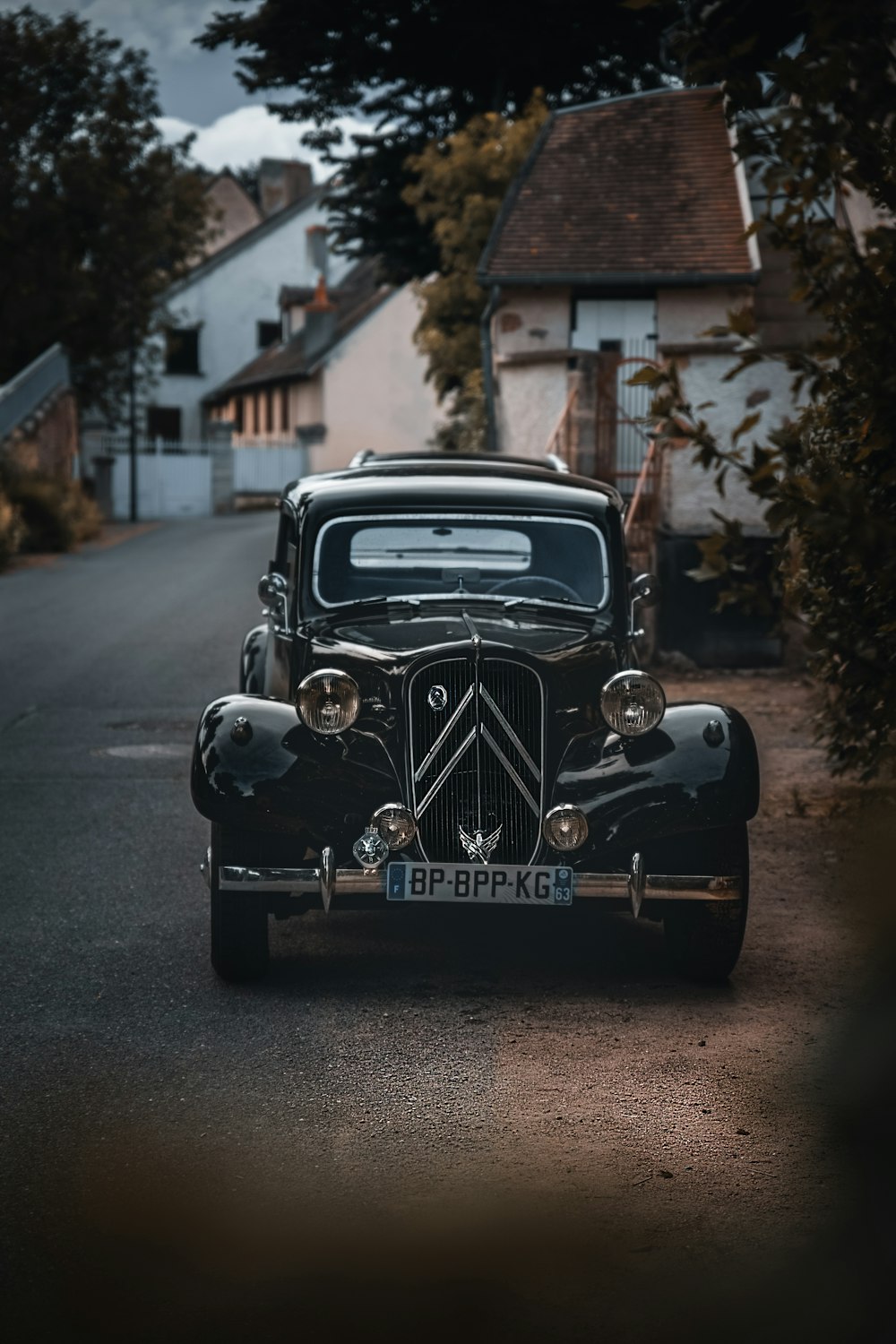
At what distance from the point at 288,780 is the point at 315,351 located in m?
44.7

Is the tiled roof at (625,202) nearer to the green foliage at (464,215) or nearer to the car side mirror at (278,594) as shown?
the green foliage at (464,215)

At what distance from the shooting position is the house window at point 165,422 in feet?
192

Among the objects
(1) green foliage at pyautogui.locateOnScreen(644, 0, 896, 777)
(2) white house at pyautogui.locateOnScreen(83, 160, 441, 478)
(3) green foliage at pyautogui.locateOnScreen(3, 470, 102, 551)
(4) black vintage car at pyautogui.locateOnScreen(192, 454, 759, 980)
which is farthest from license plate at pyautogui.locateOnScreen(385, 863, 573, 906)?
(2) white house at pyautogui.locateOnScreen(83, 160, 441, 478)

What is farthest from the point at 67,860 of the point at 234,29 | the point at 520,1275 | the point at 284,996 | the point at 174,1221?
the point at 234,29

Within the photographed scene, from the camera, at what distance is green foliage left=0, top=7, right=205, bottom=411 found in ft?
122

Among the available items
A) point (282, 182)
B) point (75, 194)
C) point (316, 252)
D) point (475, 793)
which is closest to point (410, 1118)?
point (475, 793)

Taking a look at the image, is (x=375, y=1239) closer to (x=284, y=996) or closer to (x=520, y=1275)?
(x=520, y=1275)

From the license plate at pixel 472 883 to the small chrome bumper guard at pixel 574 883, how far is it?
0.09 meters

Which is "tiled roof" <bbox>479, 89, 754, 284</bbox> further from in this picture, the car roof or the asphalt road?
the asphalt road

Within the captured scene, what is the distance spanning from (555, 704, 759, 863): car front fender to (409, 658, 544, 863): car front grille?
0.17 m

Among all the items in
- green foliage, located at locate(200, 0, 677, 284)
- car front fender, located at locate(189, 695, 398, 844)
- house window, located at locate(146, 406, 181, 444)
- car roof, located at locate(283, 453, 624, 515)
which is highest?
green foliage, located at locate(200, 0, 677, 284)

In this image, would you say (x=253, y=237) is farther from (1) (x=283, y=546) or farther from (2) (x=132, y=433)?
(1) (x=283, y=546)

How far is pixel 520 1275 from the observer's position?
152 inches

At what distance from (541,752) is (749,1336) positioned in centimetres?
309
